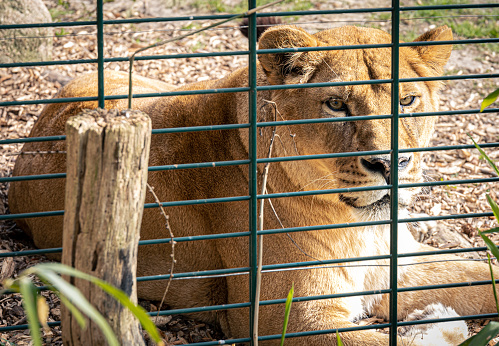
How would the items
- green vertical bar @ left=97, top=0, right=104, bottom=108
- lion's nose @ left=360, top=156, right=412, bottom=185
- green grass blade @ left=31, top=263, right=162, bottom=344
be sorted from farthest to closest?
lion's nose @ left=360, top=156, right=412, bottom=185 < green vertical bar @ left=97, top=0, right=104, bottom=108 < green grass blade @ left=31, top=263, right=162, bottom=344

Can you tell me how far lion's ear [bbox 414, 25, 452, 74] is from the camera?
11.2 feet

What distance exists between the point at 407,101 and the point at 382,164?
0.58m

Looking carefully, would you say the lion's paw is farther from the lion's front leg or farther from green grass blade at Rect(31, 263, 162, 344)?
green grass blade at Rect(31, 263, 162, 344)

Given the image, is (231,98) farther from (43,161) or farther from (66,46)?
(66,46)

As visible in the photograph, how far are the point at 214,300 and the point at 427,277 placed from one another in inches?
57.2

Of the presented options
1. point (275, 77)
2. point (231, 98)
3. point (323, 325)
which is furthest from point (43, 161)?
point (323, 325)

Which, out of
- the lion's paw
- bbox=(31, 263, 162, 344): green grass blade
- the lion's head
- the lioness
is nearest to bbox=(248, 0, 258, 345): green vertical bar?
the lioness

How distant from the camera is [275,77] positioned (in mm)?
3301

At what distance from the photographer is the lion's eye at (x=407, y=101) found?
10.8 ft

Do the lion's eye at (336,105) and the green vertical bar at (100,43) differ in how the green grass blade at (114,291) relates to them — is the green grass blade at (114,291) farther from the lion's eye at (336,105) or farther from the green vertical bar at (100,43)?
the lion's eye at (336,105)

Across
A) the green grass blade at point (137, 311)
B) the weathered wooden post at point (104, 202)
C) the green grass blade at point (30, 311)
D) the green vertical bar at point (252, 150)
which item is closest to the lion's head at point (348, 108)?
the green vertical bar at point (252, 150)

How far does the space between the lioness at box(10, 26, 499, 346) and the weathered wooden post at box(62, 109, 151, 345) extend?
39.6 inches

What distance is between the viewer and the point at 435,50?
352 cm

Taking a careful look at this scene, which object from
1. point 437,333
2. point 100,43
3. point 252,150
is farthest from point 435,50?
point 100,43
